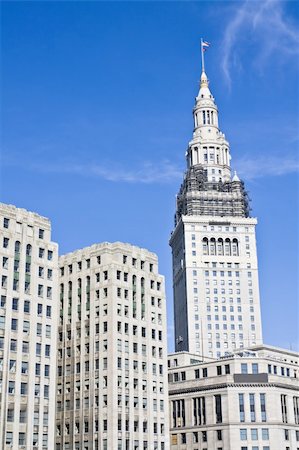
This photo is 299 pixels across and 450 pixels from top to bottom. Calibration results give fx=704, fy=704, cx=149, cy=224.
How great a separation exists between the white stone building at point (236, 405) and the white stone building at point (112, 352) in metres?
13.4

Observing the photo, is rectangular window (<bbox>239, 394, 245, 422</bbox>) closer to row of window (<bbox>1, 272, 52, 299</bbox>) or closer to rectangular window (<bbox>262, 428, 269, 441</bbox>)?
rectangular window (<bbox>262, 428, 269, 441</bbox>)

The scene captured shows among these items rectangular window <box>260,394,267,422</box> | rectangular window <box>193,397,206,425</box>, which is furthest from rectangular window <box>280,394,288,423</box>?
rectangular window <box>193,397,206,425</box>

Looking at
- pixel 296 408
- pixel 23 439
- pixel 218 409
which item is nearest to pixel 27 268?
pixel 23 439

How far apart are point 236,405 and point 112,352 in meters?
30.4

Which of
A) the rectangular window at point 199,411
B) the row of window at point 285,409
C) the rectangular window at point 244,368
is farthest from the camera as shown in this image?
the rectangular window at point 199,411

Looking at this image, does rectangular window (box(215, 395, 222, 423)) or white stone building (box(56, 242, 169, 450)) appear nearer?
white stone building (box(56, 242, 169, 450))

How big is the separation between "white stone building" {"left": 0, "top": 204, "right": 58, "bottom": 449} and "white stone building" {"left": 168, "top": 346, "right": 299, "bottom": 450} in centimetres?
4282

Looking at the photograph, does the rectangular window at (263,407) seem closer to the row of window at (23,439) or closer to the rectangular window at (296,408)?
the rectangular window at (296,408)

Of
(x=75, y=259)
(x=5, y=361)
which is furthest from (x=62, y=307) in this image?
A: (x=5, y=361)

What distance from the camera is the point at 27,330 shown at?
377 ft

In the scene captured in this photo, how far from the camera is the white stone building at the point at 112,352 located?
129125 millimetres

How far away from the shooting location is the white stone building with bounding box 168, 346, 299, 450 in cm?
14200

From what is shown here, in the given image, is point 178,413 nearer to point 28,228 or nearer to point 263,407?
point 263,407

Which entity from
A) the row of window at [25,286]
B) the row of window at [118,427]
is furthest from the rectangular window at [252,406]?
the row of window at [25,286]
